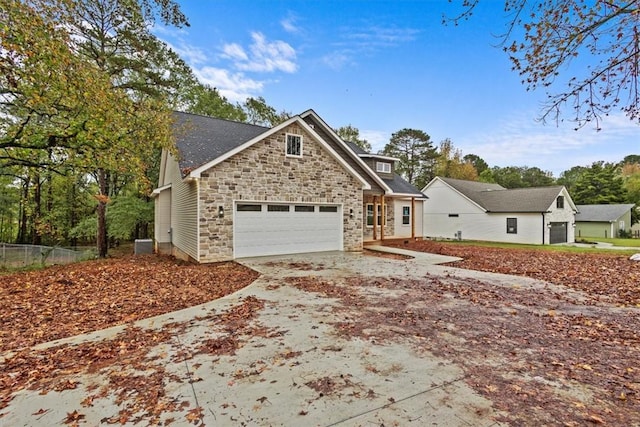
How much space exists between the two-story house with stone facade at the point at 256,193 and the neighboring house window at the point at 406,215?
4.26 metres

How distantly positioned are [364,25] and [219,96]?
18078mm

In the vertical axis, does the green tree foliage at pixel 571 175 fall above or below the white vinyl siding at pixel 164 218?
above

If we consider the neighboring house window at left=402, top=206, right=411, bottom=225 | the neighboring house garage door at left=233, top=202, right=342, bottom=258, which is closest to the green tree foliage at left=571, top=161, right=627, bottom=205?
the neighboring house window at left=402, top=206, right=411, bottom=225

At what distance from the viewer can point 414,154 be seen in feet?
124

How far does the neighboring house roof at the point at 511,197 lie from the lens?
21828 millimetres

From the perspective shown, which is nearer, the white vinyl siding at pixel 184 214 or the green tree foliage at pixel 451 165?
the white vinyl siding at pixel 184 214

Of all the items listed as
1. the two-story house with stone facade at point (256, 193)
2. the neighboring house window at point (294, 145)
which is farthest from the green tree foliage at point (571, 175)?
the neighboring house window at point (294, 145)

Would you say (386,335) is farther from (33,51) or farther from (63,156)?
(63,156)

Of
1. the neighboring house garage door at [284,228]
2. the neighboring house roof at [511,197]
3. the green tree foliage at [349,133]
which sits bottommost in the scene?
the neighboring house garage door at [284,228]

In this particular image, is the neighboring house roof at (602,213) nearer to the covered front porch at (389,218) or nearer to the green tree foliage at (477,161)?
the green tree foliage at (477,161)

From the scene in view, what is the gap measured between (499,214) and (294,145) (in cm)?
1889

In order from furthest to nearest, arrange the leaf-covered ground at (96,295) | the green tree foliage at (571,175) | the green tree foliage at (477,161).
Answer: the green tree foliage at (571,175), the green tree foliage at (477,161), the leaf-covered ground at (96,295)

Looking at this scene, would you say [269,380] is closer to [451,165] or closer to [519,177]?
[451,165]

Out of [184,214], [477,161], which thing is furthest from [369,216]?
[477,161]
